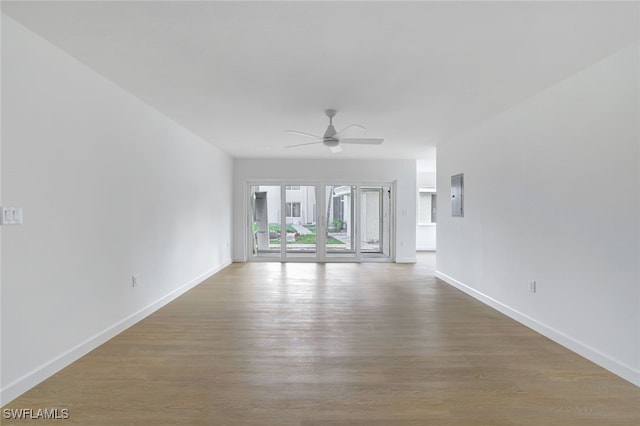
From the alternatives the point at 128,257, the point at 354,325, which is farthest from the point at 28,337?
the point at 354,325

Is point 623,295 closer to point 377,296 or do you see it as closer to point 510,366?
point 510,366

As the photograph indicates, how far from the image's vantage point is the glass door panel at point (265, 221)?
7961 mm

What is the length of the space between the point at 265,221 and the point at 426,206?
17.7ft

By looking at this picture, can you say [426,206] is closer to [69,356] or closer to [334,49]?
→ [334,49]

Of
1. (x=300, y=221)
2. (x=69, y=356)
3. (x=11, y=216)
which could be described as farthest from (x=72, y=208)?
(x=300, y=221)

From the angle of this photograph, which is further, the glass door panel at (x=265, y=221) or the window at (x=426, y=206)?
the window at (x=426, y=206)

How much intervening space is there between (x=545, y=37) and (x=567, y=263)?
75.3 inches

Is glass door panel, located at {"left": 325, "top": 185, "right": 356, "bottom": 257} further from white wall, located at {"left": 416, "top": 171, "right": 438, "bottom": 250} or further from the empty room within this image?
Answer: the empty room

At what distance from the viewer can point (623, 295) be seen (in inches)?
97.7

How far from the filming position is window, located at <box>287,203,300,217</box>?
25.9ft

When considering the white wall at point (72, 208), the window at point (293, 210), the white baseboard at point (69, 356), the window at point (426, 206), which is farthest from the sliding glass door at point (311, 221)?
the white baseboard at point (69, 356)

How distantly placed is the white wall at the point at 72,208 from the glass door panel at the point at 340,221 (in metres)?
4.21

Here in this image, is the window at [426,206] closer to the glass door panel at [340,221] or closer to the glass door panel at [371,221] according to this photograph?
the glass door panel at [371,221]

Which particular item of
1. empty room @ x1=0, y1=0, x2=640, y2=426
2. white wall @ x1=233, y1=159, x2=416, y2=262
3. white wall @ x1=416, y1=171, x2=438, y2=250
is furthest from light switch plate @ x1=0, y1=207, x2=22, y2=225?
white wall @ x1=416, y1=171, x2=438, y2=250
